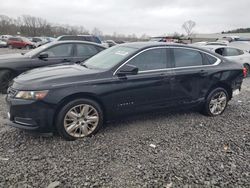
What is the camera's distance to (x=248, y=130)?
4.39 meters

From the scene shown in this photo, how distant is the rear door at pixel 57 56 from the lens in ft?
21.0

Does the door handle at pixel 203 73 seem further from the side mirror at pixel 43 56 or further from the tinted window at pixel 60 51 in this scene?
the side mirror at pixel 43 56

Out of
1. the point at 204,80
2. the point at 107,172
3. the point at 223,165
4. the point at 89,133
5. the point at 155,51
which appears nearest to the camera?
the point at 107,172

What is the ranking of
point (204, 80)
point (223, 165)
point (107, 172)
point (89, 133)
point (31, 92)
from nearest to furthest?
point (107, 172), point (223, 165), point (31, 92), point (89, 133), point (204, 80)

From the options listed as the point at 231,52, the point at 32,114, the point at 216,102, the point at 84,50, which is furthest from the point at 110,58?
the point at 231,52

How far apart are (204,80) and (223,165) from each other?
79.8 inches

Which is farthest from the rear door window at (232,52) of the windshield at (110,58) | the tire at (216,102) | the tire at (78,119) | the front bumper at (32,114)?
the front bumper at (32,114)

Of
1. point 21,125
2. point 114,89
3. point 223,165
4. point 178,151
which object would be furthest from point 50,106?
point 223,165

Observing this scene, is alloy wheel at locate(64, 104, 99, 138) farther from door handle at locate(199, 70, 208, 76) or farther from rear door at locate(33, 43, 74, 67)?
rear door at locate(33, 43, 74, 67)

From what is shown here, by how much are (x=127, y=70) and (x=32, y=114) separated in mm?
1619

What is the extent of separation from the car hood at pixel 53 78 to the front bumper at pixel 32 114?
236 millimetres

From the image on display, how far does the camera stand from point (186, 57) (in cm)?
467

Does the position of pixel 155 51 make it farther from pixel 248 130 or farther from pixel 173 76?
pixel 248 130

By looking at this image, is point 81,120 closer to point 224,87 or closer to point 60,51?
point 224,87
